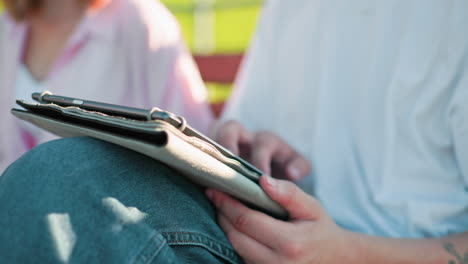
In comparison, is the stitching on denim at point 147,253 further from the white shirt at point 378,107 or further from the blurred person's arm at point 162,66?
the blurred person's arm at point 162,66

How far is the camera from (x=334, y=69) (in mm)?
1062

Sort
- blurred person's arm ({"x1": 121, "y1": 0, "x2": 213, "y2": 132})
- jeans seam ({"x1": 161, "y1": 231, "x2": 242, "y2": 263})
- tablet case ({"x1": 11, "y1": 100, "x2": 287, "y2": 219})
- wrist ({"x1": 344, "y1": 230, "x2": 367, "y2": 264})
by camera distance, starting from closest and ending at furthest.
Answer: tablet case ({"x1": 11, "y1": 100, "x2": 287, "y2": 219}) < jeans seam ({"x1": 161, "y1": 231, "x2": 242, "y2": 263}) < wrist ({"x1": 344, "y1": 230, "x2": 367, "y2": 264}) < blurred person's arm ({"x1": 121, "y1": 0, "x2": 213, "y2": 132})

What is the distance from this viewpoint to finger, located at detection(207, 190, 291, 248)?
68 cm

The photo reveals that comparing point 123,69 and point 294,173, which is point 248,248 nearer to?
point 294,173

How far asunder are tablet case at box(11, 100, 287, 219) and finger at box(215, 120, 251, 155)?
8.5 inches

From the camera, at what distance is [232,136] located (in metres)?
0.93

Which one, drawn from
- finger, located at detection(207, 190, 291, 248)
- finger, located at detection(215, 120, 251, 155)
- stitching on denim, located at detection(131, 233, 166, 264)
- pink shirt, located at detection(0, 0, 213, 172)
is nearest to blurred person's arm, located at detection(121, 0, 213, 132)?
pink shirt, located at detection(0, 0, 213, 172)

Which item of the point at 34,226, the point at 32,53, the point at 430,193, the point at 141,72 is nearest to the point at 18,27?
the point at 32,53

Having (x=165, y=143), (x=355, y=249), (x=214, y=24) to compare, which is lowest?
(x=214, y=24)

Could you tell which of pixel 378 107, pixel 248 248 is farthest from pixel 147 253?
pixel 378 107

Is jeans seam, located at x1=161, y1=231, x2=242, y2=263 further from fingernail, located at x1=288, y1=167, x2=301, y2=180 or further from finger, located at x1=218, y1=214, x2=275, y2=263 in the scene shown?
fingernail, located at x1=288, y1=167, x2=301, y2=180

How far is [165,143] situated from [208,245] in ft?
0.77

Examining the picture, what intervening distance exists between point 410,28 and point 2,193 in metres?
0.83

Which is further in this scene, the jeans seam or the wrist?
the wrist
